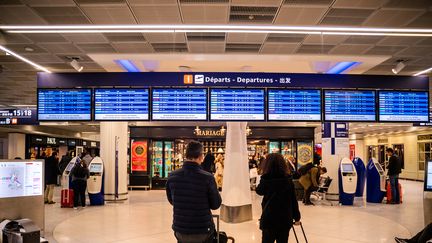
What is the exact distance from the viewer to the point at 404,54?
7.12 meters

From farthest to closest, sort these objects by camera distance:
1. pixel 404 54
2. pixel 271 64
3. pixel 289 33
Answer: pixel 271 64 → pixel 404 54 → pixel 289 33

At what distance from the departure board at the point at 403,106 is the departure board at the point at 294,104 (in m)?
1.12

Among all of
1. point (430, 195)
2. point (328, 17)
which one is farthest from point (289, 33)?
point (430, 195)

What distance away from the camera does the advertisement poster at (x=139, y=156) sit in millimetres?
17141

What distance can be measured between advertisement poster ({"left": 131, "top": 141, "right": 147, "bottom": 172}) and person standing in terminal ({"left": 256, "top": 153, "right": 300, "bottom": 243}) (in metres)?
13.5

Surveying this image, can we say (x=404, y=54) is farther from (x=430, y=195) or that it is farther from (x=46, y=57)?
(x=46, y=57)

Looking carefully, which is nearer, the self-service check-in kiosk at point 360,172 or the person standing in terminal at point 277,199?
the person standing in terminal at point 277,199

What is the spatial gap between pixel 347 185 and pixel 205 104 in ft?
24.5

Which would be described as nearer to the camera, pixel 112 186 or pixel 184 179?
pixel 184 179

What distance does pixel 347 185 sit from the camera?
1224cm

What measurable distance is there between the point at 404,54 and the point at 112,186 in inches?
361

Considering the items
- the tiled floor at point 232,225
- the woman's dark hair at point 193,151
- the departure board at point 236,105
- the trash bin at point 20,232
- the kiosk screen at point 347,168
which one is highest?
the departure board at point 236,105

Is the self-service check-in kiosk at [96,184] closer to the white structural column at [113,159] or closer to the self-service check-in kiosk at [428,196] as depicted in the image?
the white structural column at [113,159]

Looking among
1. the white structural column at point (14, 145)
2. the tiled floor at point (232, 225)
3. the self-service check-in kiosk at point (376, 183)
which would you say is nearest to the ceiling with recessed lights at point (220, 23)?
the tiled floor at point (232, 225)
